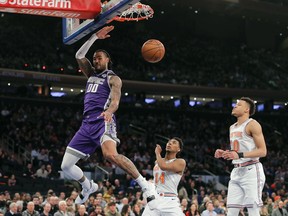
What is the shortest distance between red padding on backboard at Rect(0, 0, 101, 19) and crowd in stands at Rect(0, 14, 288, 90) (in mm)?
22442

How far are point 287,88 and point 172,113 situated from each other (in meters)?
7.74

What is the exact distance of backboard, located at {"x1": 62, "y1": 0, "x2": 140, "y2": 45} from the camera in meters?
8.48

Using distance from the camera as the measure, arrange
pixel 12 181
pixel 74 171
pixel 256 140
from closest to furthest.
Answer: pixel 256 140 < pixel 74 171 < pixel 12 181

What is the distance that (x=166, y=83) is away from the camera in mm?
35344

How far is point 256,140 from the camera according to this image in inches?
328

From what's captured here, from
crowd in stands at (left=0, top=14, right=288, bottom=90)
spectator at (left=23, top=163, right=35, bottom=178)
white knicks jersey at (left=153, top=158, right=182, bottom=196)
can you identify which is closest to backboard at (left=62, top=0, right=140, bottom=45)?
white knicks jersey at (left=153, top=158, right=182, bottom=196)

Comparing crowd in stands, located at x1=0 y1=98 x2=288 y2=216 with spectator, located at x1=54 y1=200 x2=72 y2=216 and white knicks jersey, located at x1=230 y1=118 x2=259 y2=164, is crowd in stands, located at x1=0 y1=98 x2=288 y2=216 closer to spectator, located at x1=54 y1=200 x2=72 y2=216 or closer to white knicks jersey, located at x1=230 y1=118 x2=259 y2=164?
spectator, located at x1=54 y1=200 x2=72 y2=216

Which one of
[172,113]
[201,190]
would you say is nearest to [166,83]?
[172,113]

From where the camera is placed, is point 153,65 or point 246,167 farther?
point 153,65

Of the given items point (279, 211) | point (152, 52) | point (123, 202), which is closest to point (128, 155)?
point (123, 202)

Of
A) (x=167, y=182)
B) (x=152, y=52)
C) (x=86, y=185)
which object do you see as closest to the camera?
(x=86, y=185)

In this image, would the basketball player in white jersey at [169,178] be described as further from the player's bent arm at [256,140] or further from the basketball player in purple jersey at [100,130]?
the player's bent arm at [256,140]

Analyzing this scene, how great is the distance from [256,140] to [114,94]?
7.14ft

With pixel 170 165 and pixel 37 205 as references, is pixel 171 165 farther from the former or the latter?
pixel 37 205
